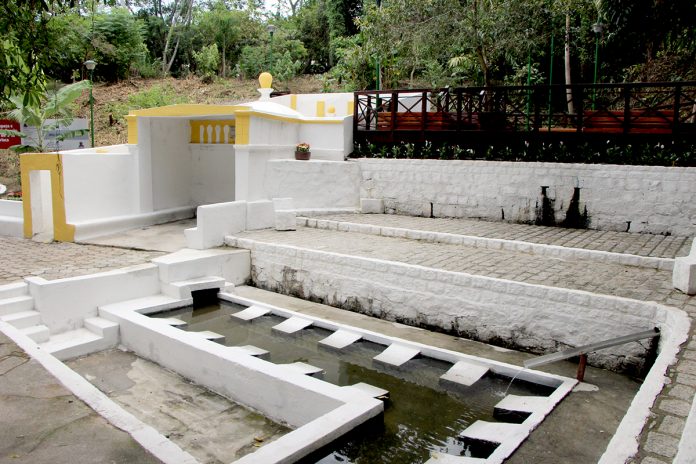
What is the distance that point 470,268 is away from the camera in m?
8.69

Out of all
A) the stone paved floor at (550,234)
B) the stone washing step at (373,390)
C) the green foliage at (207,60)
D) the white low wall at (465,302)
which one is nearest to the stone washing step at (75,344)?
the white low wall at (465,302)

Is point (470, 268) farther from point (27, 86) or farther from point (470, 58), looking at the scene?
point (470, 58)

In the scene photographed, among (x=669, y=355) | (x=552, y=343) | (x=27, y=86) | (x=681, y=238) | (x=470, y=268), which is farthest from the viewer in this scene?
(x=681, y=238)

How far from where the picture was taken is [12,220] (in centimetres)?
1312

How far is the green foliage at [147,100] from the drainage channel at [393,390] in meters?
19.8

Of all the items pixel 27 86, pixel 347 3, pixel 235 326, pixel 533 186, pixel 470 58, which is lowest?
pixel 235 326

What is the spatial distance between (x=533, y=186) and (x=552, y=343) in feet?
19.0

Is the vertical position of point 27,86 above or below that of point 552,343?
above

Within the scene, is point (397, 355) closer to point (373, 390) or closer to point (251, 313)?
point (373, 390)

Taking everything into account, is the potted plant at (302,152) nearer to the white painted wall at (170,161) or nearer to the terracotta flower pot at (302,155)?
the terracotta flower pot at (302,155)

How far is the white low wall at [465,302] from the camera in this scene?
684 cm

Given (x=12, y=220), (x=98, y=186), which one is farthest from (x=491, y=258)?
(x=12, y=220)

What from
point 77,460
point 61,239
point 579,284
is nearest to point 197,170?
point 61,239

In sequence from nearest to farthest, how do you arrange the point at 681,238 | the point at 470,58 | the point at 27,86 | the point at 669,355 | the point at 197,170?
the point at 27,86 → the point at 669,355 → the point at 681,238 → the point at 197,170 → the point at 470,58
